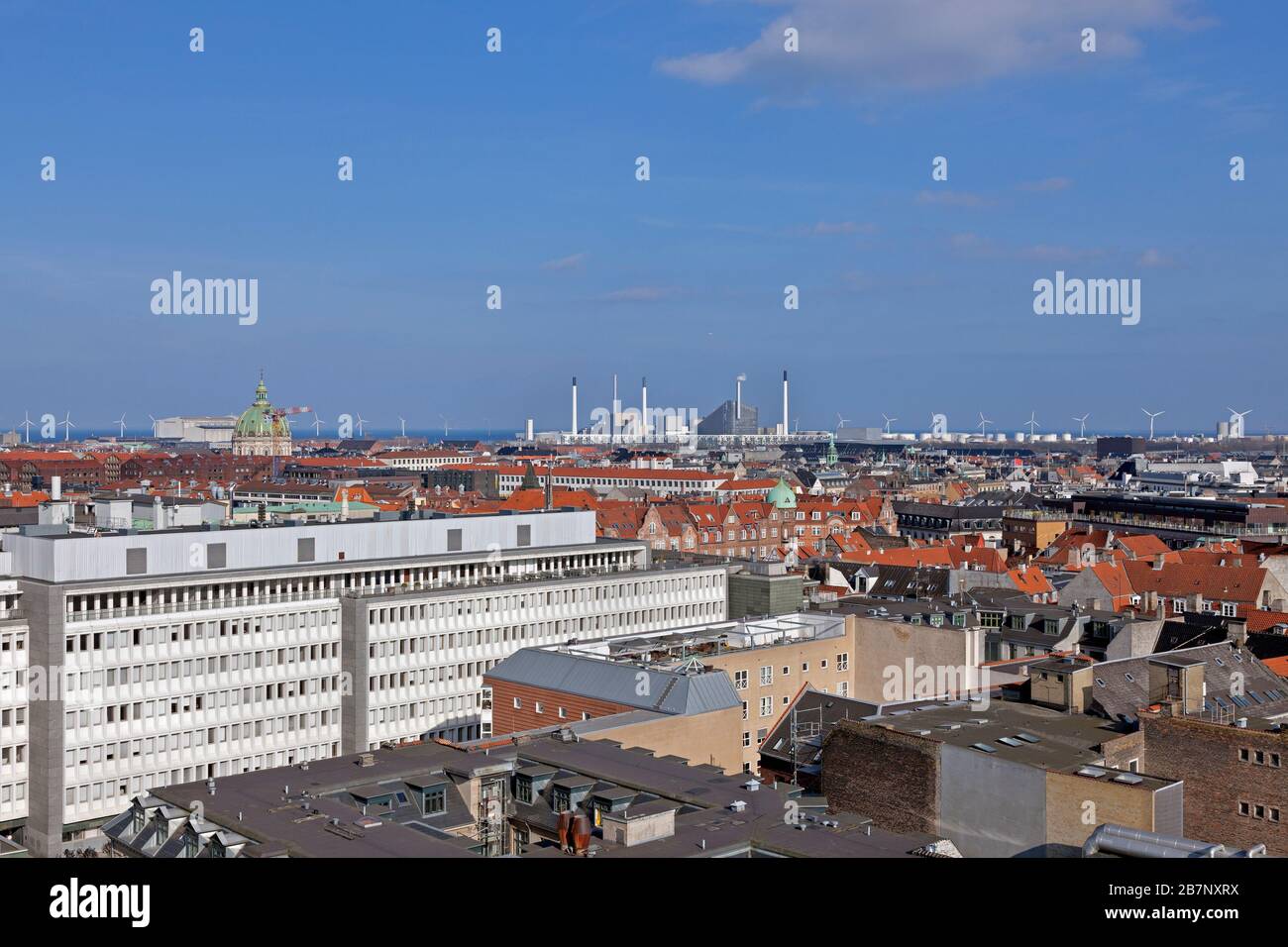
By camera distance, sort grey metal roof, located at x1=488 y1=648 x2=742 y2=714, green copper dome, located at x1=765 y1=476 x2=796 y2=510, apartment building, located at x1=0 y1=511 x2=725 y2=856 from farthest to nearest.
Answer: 1. green copper dome, located at x1=765 y1=476 x2=796 y2=510
2. apartment building, located at x1=0 y1=511 x2=725 y2=856
3. grey metal roof, located at x1=488 y1=648 x2=742 y2=714

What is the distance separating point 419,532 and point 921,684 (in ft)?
74.2

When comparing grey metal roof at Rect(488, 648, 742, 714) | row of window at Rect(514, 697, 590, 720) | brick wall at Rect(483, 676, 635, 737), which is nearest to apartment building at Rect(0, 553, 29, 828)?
brick wall at Rect(483, 676, 635, 737)

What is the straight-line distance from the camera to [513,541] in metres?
60.5

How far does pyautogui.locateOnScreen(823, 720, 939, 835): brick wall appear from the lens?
3388cm

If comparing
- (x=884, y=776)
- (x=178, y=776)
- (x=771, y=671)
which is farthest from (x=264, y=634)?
(x=884, y=776)

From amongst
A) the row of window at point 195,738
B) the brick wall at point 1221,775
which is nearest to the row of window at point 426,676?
the row of window at point 195,738

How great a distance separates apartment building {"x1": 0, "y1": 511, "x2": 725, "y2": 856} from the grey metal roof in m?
7.63

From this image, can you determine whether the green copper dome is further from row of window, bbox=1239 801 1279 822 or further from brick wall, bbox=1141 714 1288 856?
row of window, bbox=1239 801 1279 822

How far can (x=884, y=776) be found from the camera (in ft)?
115

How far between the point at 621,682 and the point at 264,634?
15584 mm

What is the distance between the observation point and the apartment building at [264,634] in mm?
44906

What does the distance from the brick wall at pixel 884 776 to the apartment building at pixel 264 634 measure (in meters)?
21.9
